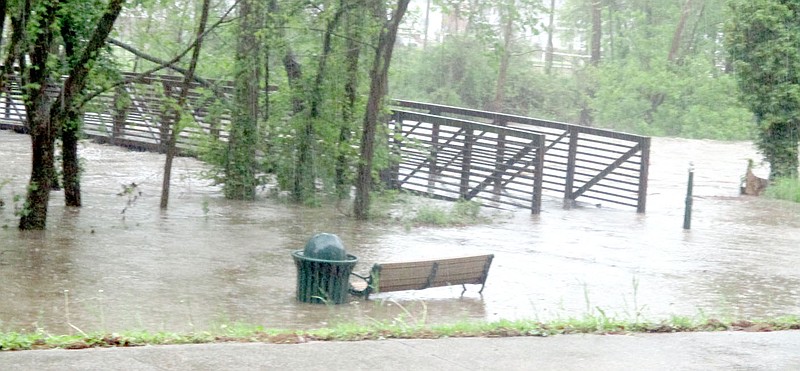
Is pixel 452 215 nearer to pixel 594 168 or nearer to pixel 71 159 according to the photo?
pixel 594 168

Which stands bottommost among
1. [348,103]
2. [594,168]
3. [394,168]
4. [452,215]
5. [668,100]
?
[452,215]

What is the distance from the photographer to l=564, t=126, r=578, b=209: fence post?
71.3ft

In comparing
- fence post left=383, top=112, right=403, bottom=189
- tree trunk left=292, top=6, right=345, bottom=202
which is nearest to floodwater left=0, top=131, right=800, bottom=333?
tree trunk left=292, top=6, right=345, bottom=202

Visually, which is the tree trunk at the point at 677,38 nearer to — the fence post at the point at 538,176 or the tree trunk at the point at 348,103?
the fence post at the point at 538,176

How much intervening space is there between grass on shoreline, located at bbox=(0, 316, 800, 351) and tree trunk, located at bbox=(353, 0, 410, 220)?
398 inches

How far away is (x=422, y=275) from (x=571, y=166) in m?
10.7

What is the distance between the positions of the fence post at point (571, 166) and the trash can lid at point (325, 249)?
11.1 meters

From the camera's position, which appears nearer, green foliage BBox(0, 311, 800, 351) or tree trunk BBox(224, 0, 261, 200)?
green foliage BBox(0, 311, 800, 351)

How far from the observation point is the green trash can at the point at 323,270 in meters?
11.3

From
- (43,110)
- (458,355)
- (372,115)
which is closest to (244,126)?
(372,115)

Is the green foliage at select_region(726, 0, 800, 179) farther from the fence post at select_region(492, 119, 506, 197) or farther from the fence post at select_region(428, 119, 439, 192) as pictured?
the fence post at select_region(428, 119, 439, 192)

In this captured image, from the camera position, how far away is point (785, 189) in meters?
23.7

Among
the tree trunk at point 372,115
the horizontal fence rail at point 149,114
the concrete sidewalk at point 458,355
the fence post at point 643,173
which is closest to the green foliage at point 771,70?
the fence post at point 643,173

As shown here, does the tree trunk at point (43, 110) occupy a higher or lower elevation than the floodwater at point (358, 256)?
higher
